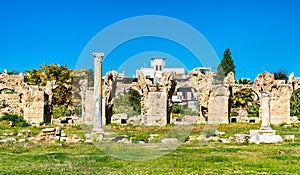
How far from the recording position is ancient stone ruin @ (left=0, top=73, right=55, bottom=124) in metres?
32.2

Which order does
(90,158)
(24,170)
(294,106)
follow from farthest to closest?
(294,106) → (90,158) → (24,170)

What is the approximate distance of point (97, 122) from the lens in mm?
20344

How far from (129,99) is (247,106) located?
14.6 m

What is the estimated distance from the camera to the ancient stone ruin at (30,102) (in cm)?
3225

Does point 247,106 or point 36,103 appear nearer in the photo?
point 36,103

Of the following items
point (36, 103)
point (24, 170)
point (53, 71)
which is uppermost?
point (53, 71)

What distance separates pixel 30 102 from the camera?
32.4 m

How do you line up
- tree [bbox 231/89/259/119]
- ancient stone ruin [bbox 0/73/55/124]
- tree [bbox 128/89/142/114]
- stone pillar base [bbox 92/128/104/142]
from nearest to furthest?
stone pillar base [bbox 92/128/104/142] < ancient stone ruin [bbox 0/73/55/124] < tree [bbox 231/89/259/119] < tree [bbox 128/89/142/114]

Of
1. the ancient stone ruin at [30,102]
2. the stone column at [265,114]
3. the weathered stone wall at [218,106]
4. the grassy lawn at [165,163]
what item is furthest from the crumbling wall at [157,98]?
the grassy lawn at [165,163]

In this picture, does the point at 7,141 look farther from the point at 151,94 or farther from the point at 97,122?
the point at 151,94

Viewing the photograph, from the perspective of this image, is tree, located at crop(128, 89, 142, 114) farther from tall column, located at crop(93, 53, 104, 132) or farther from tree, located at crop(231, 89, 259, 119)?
tall column, located at crop(93, 53, 104, 132)

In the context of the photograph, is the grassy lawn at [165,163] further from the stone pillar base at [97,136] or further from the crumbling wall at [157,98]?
the crumbling wall at [157,98]

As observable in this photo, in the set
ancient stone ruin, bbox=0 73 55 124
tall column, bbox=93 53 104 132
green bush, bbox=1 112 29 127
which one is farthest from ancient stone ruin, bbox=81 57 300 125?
tall column, bbox=93 53 104 132

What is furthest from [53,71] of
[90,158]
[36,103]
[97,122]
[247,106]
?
[90,158]
